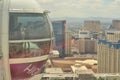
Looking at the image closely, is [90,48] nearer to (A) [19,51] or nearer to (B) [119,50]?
(B) [119,50]

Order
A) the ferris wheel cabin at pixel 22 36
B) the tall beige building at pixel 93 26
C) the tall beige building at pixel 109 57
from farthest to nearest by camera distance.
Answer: the tall beige building at pixel 93 26
the tall beige building at pixel 109 57
the ferris wheel cabin at pixel 22 36

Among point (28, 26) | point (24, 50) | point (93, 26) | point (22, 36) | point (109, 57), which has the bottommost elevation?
point (109, 57)

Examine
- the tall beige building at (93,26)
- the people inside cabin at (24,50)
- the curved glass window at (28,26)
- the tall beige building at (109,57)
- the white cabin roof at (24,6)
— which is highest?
the white cabin roof at (24,6)

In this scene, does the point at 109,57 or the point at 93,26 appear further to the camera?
the point at 93,26

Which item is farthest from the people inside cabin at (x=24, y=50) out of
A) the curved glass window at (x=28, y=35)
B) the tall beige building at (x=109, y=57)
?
the tall beige building at (x=109, y=57)

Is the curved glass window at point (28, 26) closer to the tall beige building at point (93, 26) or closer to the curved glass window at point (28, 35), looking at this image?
the curved glass window at point (28, 35)

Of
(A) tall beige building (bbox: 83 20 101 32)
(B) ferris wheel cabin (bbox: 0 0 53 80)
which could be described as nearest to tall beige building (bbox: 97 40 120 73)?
(B) ferris wheel cabin (bbox: 0 0 53 80)

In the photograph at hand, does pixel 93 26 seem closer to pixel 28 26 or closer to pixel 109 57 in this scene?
pixel 109 57

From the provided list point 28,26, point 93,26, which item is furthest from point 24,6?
point 93,26

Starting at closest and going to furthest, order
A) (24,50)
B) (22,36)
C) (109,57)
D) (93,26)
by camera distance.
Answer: (22,36)
(24,50)
(109,57)
(93,26)
